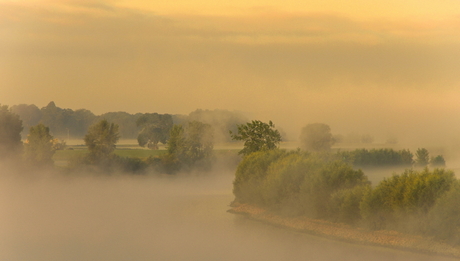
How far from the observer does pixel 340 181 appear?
5144cm

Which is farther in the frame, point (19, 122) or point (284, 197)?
point (19, 122)

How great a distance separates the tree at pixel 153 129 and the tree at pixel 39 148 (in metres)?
53.8

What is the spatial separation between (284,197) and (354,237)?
1273cm

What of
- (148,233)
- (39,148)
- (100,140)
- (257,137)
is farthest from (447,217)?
(39,148)

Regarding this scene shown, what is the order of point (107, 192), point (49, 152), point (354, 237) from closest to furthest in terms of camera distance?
point (354, 237) < point (107, 192) < point (49, 152)

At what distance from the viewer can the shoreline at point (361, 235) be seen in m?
39.0

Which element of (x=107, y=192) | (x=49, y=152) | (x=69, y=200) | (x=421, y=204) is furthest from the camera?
(x=49, y=152)

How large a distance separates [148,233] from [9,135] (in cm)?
8751

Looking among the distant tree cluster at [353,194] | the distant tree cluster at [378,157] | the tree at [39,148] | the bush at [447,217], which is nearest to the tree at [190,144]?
the tree at [39,148]

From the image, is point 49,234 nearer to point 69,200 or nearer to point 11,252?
point 11,252

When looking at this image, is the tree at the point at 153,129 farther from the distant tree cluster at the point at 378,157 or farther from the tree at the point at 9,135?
the distant tree cluster at the point at 378,157

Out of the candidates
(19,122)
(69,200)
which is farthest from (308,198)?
(19,122)

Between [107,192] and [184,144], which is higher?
[184,144]

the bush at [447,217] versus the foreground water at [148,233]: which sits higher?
the bush at [447,217]
